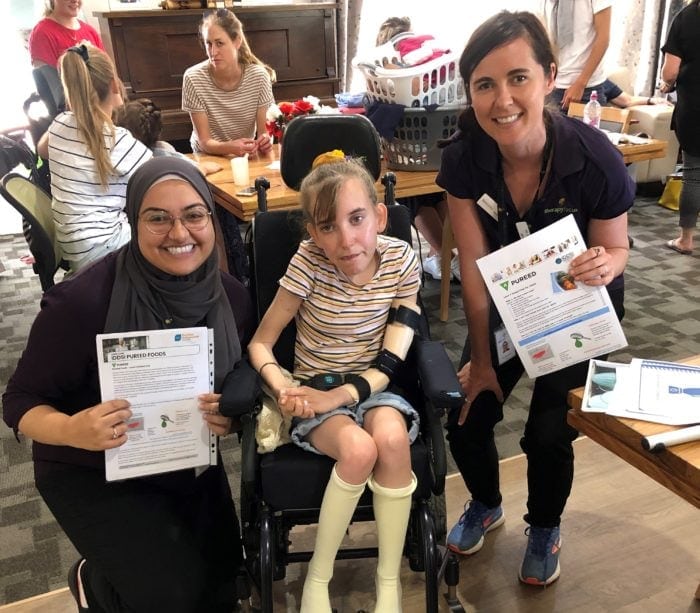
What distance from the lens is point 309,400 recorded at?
1389mm

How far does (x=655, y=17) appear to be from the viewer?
5.49 meters

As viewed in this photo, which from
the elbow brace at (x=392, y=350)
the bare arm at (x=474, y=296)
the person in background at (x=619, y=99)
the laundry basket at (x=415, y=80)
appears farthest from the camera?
the person in background at (x=619, y=99)

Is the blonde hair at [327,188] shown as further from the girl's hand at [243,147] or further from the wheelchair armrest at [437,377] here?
the girl's hand at [243,147]

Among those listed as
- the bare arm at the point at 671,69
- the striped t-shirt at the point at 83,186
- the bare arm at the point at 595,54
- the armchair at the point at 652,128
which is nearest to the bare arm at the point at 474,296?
the striped t-shirt at the point at 83,186

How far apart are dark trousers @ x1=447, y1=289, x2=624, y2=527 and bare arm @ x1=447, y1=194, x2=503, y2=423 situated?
29mm

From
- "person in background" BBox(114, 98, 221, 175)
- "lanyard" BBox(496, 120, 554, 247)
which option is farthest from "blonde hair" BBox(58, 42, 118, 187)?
"lanyard" BBox(496, 120, 554, 247)

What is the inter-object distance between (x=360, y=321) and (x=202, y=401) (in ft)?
1.38

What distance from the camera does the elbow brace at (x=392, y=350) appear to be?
1.46 meters

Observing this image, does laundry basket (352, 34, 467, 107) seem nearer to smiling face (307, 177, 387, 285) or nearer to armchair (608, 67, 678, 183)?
smiling face (307, 177, 387, 285)

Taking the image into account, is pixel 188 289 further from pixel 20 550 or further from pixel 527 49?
pixel 20 550

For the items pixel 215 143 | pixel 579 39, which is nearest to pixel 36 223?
pixel 215 143

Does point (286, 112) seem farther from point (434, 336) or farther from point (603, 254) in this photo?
point (603, 254)

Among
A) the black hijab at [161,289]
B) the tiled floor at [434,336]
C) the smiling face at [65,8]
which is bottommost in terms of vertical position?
the tiled floor at [434,336]

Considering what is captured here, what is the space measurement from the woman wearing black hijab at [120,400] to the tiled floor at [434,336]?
479 millimetres
